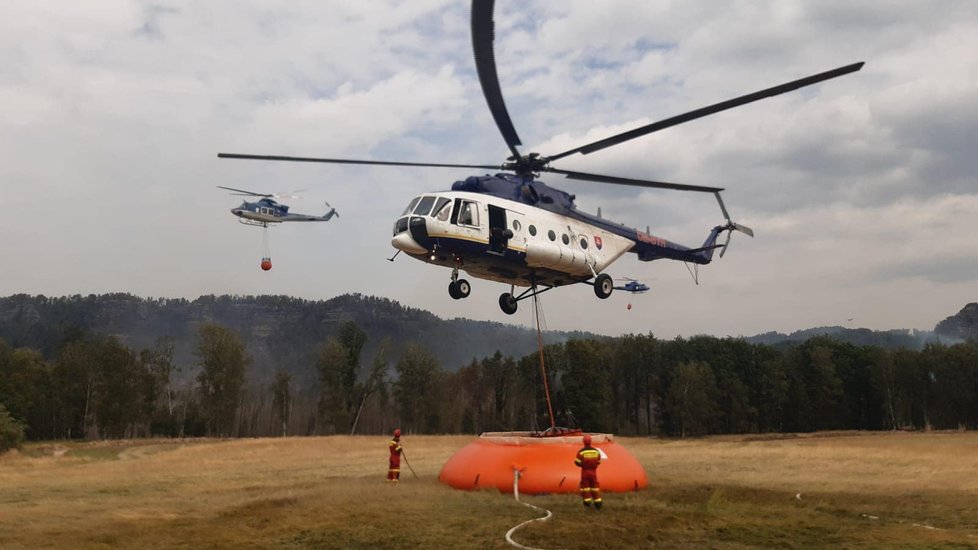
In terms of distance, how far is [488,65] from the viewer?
1449 centimetres

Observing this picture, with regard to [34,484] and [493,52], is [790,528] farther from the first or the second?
[34,484]

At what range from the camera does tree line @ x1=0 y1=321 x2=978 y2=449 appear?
75.8m

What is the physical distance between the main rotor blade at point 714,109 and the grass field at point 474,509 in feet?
30.1

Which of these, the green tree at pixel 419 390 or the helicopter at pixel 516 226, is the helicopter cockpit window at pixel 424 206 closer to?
the helicopter at pixel 516 226

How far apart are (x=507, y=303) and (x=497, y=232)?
12.5ft

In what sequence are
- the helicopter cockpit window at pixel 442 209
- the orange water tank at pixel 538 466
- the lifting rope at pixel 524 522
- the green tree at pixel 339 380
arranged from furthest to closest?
the green tree at pixel 339 380 < the orange water tank at pixel 538 466 < the helicopter cockpit window at pixel 442 209 < the lifting rope at pixel 524 522

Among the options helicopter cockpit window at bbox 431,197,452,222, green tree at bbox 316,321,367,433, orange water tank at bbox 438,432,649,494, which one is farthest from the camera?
green tree at bbox 316,321,367,433

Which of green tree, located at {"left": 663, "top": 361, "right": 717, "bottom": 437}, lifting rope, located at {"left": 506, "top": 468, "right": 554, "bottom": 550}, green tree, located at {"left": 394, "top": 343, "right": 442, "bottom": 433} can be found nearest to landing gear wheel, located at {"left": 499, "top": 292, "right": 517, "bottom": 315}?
lifting rope, located at {"left": 506, "top": 468, "right": 554, "bottom": 550}

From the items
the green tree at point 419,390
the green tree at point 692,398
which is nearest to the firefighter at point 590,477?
the green tree at point 692,398

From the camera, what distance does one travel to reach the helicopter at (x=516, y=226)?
754 inches

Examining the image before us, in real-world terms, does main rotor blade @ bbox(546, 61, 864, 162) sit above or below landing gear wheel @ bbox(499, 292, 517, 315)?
above

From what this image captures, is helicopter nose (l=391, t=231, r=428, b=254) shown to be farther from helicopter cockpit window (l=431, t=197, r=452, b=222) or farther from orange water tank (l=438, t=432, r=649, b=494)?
orange water tank (l=438, t=432, r=649, b=494)

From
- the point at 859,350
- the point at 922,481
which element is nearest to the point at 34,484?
the point at 922,481

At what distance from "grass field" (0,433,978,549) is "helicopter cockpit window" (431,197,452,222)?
24.4 feet
